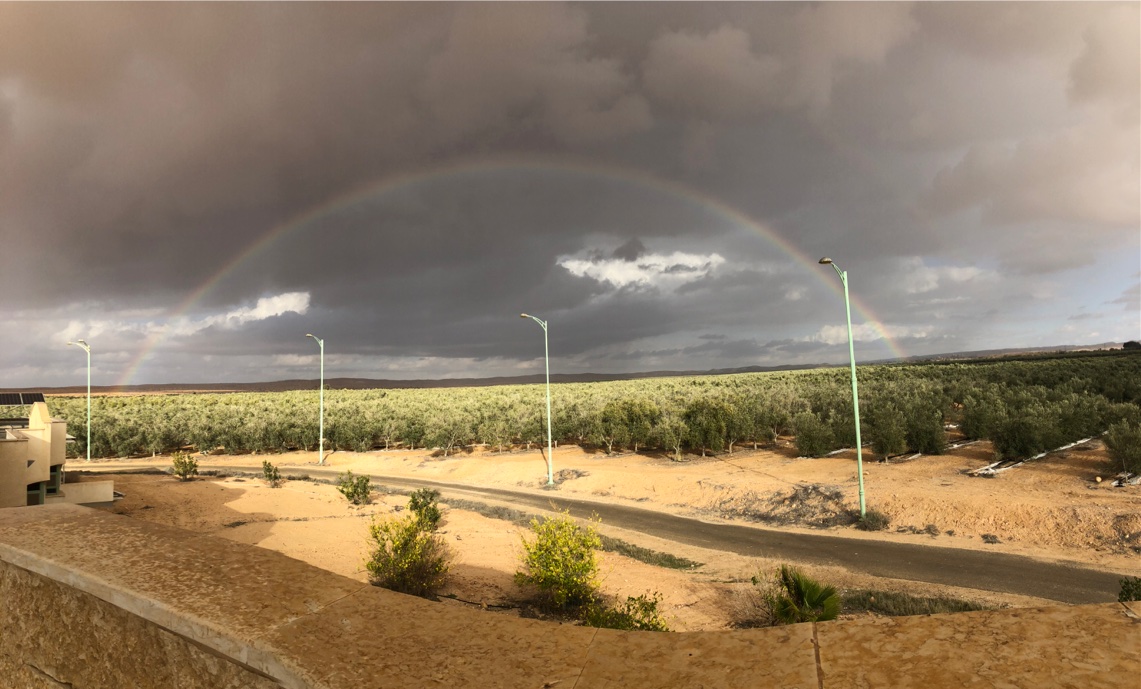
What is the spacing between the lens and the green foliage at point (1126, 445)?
21.0 meters

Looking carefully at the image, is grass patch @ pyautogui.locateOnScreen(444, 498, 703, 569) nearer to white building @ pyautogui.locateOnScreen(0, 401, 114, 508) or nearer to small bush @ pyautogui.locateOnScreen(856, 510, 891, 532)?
small bush @ pyautogui.locateOnScreen(856, 510, 891, 532)

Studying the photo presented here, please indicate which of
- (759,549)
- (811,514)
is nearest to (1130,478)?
(811,514)

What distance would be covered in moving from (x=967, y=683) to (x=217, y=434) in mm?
58992

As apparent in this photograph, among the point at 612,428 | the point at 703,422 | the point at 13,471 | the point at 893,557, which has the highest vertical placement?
the point at 13,471

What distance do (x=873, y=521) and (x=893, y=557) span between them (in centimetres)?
377

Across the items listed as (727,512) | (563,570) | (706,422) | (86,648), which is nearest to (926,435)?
(706,422)

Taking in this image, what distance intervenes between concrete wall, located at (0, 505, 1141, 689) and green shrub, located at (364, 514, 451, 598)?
402 inches

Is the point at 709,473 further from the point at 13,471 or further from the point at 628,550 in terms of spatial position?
the point at 13,471

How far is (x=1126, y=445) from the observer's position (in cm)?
2133

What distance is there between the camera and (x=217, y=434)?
167 ft

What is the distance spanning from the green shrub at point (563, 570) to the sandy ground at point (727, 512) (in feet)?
2.79

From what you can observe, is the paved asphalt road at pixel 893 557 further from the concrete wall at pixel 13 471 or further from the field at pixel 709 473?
the concrete wall at pixel 13 471

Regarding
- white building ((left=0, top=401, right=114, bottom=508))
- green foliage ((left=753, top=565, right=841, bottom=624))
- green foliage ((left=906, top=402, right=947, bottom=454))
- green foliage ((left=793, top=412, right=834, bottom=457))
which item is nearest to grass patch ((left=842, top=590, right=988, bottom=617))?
green foliage ((left=753, top=565, right=841, bottom=624))

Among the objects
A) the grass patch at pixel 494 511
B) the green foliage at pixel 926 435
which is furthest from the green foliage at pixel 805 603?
the green foliage at pixel 926 435
